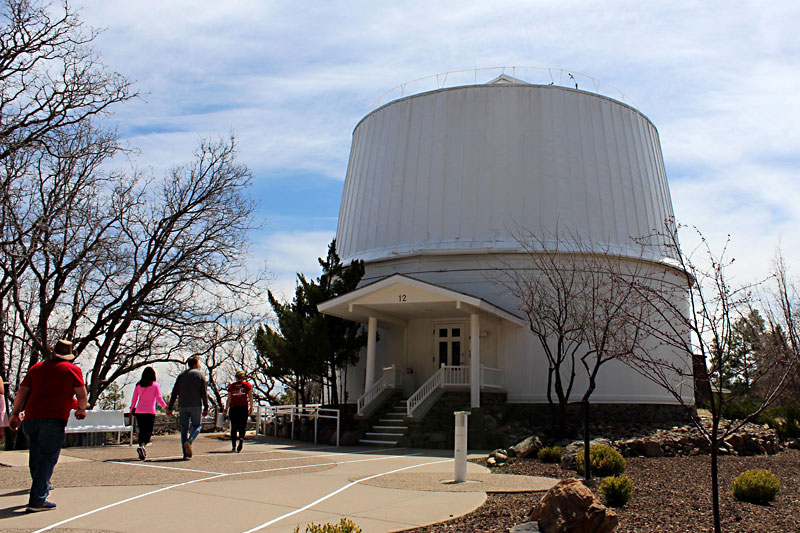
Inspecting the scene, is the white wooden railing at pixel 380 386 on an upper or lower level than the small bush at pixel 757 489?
upper

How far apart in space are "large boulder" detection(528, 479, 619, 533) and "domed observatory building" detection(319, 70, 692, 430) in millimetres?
A: 14108

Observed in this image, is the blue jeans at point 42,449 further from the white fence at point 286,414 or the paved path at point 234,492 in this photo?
the white fence at point 286,414

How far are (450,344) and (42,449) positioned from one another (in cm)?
1708

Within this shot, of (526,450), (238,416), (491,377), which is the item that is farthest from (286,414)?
(526,450)

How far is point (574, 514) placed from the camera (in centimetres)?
603

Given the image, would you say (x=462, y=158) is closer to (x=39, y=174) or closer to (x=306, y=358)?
(x=306, y=358)

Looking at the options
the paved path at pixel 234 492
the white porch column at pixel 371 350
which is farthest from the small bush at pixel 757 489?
the white porch column at pixel 371 350

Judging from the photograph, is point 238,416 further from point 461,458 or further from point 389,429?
point 389,429

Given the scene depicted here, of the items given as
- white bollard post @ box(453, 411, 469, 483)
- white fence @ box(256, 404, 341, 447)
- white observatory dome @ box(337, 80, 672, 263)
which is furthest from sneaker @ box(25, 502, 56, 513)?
white observatory dome @ box(337, 80, 672, 263)

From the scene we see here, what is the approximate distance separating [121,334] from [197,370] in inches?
383

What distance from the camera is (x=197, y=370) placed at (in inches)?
448

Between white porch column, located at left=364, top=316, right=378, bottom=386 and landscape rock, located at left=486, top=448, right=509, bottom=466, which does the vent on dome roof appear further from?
landscape rock, located at left=486, top=448, right=509, bottom=466

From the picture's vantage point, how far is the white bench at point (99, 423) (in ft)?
43.9

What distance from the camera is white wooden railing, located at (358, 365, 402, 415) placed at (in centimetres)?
1941
